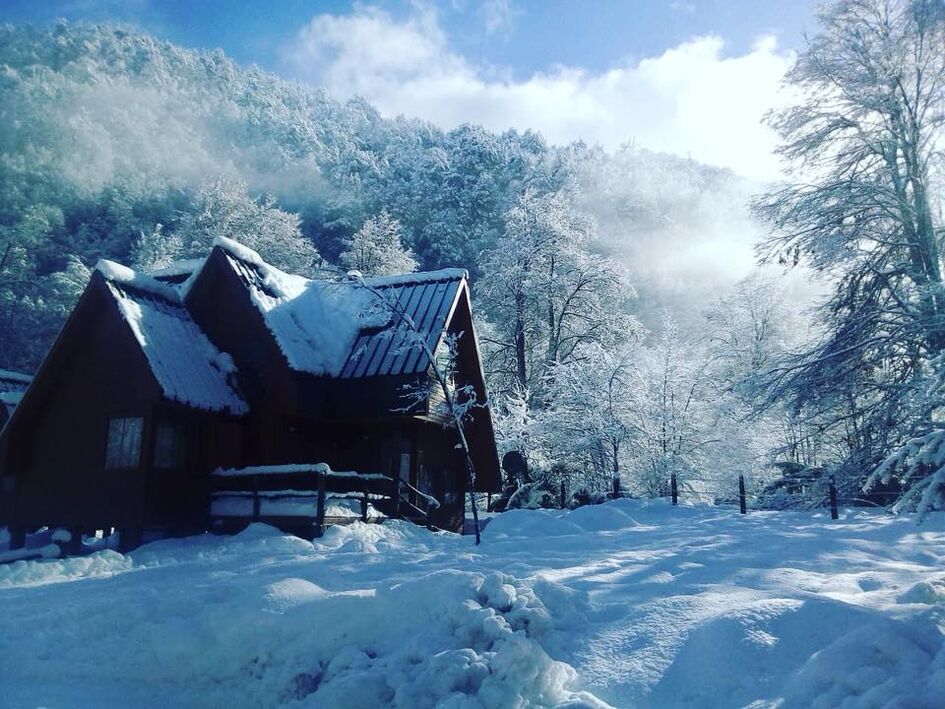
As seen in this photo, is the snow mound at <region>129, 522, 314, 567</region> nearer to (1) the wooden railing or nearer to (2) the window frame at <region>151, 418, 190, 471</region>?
(1) the wooden railing

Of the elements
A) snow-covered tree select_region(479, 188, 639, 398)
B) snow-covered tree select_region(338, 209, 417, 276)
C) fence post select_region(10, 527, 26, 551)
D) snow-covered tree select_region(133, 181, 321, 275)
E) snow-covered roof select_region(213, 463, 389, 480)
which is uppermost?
snow-covered tree select_region(133, 181, 321, 275)

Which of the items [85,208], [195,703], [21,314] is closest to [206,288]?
[195,703]

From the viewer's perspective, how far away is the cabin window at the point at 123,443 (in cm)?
1484

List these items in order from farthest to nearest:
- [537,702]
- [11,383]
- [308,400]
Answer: [11,383]
[308,400]
[537,702]

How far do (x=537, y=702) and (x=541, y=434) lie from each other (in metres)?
24.0

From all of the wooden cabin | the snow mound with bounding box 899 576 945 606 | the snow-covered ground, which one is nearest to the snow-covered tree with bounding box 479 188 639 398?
the wooden cabin

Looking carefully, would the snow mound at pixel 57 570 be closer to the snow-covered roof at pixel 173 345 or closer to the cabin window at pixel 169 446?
the cabin window at pixel 169 446

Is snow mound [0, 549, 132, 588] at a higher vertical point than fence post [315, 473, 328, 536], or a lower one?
lower

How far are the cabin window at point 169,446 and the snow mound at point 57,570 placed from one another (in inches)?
139

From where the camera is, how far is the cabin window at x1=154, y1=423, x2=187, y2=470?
14.9 m

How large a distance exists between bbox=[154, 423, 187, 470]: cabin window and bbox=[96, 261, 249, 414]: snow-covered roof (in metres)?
1.02

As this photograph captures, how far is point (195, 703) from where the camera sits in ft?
17.3

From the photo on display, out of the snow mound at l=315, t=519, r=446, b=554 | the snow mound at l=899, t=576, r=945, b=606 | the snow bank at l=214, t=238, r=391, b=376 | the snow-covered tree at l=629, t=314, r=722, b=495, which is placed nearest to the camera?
the snow mound at l=899, t=576, r=945, b=606

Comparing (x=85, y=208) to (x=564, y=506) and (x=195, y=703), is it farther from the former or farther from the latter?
(x=195, y=703)
